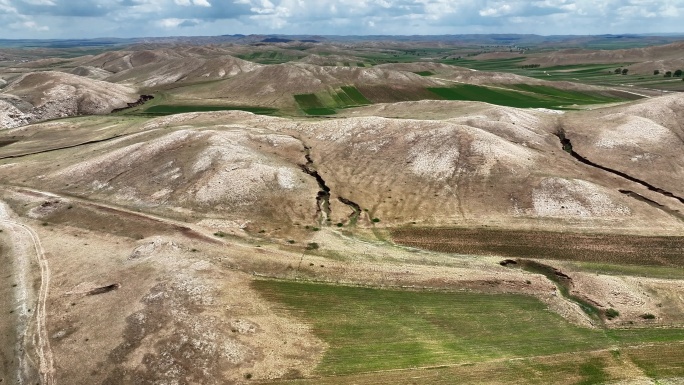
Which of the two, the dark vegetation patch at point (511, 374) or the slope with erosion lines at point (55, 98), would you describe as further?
the slope with erosion lines at point (55, 98)

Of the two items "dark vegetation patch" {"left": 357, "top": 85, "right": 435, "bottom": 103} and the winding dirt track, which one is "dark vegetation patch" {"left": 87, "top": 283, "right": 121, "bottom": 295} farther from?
"dark vegetation patch" {"left": 357, "top": 85, "right": 435, "bottom": 103}

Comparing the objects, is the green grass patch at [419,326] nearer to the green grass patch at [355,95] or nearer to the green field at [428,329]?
the green field at [428,329]

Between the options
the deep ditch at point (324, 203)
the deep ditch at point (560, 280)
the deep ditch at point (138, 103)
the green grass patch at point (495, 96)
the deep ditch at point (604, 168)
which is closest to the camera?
the deep ditch at point (560, 280)

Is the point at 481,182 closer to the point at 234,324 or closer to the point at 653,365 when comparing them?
the point at 653,365

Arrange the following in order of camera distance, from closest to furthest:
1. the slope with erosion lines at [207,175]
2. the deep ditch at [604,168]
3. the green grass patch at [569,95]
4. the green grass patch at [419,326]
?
1. the green grass patch at [419,326]
2. the slope with erosion lines at [207,175]
3. the deep ditch at [604,168]
4. the green grass patch at [569,95]

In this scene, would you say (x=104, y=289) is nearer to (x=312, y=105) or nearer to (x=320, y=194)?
(x=320, y=194)

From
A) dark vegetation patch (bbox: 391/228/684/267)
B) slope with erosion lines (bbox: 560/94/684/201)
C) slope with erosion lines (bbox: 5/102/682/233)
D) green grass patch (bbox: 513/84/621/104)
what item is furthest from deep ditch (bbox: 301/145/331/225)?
green grass patch (bbox: 513/84/621/104)

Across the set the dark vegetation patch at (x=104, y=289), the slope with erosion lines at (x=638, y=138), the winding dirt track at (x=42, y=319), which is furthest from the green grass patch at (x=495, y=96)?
the winding dirt track at (x=42, y=319)
